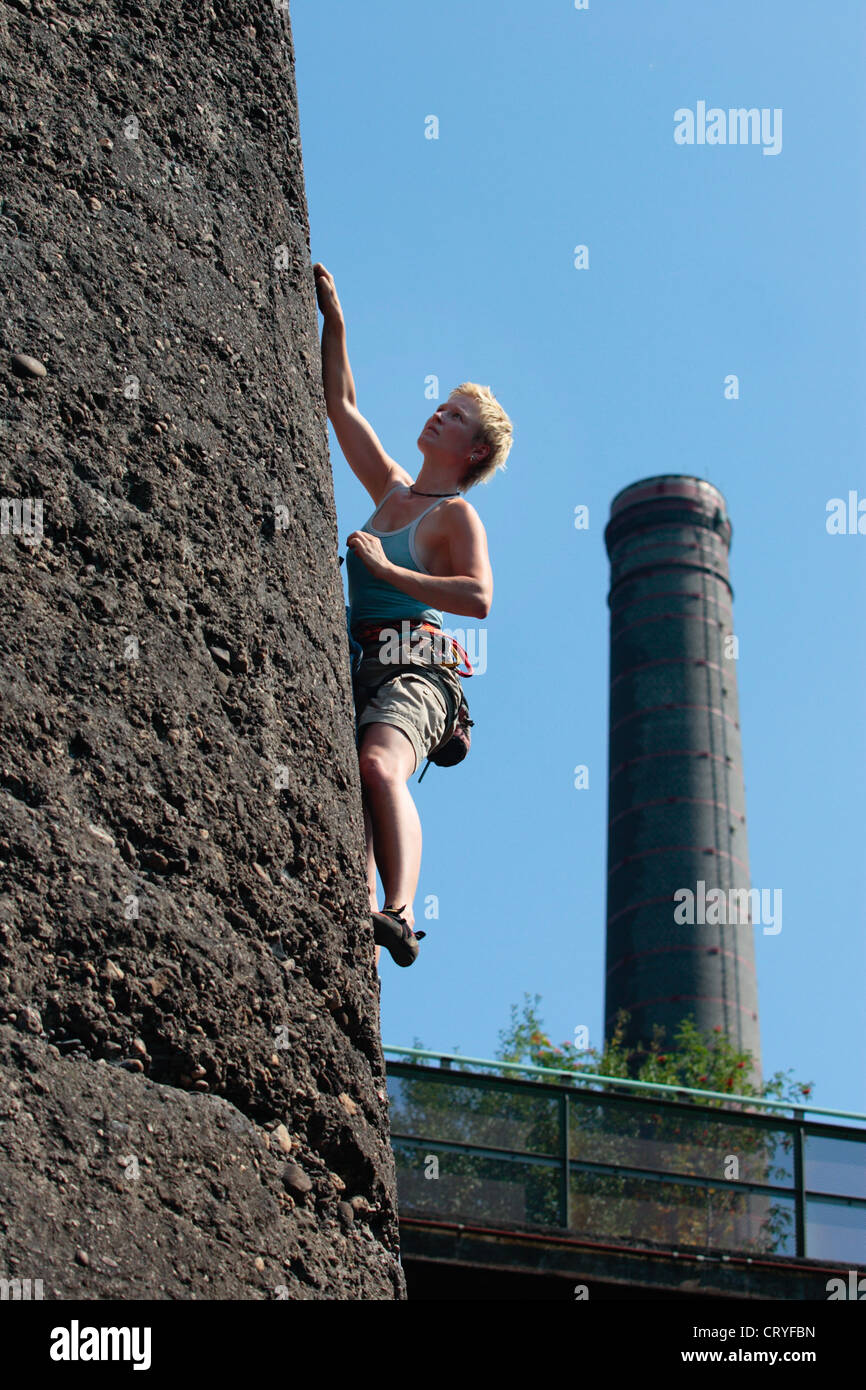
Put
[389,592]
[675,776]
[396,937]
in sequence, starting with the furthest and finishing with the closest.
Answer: [675,776], [389,592], [396,937]

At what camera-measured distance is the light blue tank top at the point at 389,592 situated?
124 inches

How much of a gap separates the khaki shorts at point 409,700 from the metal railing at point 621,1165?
5.70 metres

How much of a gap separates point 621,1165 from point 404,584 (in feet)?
21.6

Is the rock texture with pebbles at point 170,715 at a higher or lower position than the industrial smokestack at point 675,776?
lower

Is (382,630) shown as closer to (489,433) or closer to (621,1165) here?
(489,433)

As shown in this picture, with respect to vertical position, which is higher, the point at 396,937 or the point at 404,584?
the point at 404,584

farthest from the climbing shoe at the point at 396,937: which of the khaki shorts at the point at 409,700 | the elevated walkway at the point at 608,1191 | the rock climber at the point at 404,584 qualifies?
the elevated walkway at the point at 608,1191

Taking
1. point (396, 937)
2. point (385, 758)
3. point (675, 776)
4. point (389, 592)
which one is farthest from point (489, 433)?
point (675, 776)

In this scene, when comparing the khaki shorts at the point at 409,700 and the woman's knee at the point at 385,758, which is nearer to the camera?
the woman's knee at the point at 385,758

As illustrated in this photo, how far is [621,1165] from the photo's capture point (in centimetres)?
881

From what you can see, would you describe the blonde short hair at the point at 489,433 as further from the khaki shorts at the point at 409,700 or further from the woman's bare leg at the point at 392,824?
the woman's bare leg at the point at 392,824

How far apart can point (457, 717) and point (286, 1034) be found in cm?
114
